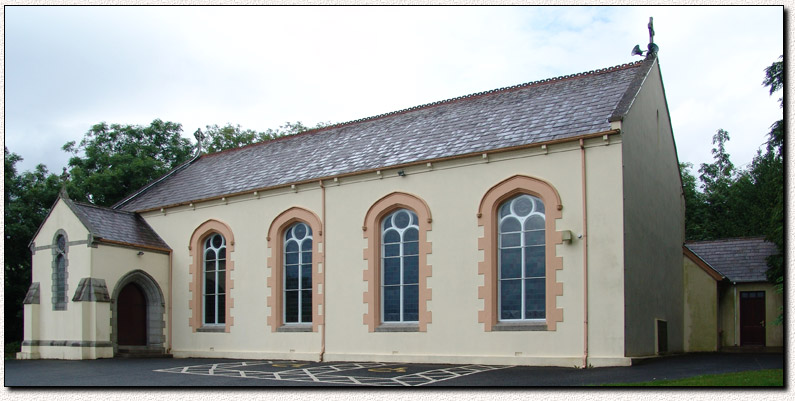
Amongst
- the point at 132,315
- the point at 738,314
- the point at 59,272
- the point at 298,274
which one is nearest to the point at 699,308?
the point at 738,314

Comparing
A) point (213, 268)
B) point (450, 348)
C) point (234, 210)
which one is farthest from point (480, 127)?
point (213, 268)

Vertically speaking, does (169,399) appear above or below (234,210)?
below

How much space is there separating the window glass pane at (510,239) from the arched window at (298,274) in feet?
22.6

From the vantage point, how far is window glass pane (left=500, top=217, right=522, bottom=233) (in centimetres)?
1997

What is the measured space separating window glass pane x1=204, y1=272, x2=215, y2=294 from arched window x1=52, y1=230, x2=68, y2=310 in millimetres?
4637

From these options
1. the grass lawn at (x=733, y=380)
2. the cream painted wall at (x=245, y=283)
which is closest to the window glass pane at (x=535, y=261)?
the grass lawn at (x=733, y=380)

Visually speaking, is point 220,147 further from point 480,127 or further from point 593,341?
point 593,341

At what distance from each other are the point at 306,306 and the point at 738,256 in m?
15.0

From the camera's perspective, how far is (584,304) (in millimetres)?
18328

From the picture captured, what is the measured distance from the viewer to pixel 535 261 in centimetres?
1956

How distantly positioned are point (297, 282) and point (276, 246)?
1.43 m

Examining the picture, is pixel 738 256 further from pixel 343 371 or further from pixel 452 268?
pixel 343 371

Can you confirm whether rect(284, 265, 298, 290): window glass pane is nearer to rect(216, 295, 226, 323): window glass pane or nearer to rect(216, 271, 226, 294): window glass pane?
rect(216, 271, 226, 294): window glass pane

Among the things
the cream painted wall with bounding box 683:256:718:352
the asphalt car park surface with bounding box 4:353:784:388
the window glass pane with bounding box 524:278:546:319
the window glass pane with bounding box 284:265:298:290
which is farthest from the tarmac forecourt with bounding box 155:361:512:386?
the cream painted wall with bounding box 683:256:718:352
